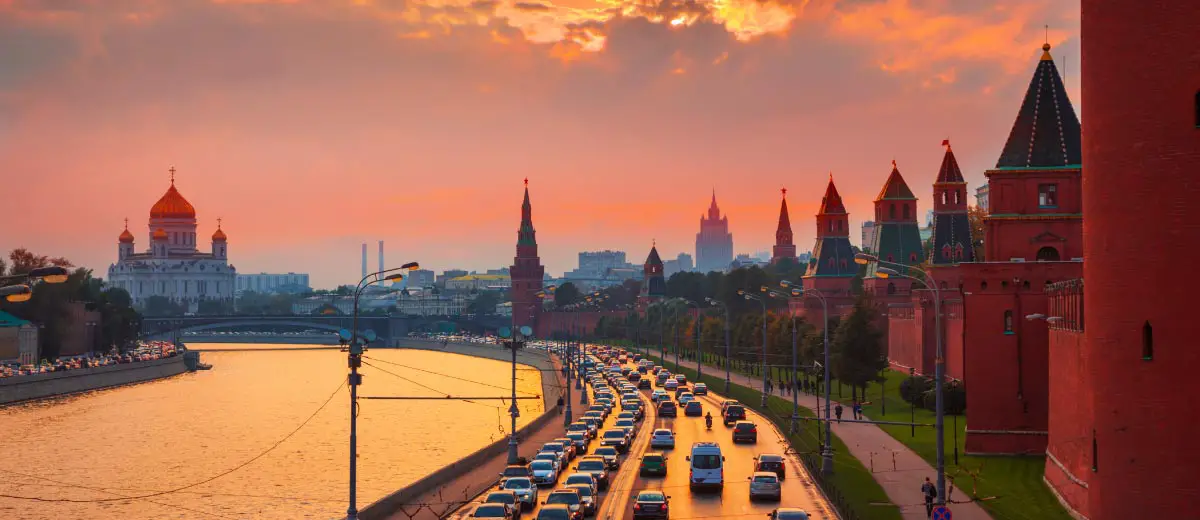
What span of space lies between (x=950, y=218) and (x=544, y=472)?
5847 cm

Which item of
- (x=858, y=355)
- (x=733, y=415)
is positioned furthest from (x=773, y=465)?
(x=858, y=355)

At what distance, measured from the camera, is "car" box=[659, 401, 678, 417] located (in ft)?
254

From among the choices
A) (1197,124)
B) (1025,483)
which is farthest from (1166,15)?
(1025,483)

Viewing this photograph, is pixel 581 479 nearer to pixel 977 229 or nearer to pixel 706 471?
pixel 706 471

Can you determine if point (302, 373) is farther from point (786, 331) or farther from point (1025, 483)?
point (1025, 483)

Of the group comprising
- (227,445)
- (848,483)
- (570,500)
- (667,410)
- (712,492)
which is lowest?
(227,445)

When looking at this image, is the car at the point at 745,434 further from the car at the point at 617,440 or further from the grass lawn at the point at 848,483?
the car at the point at 617,440

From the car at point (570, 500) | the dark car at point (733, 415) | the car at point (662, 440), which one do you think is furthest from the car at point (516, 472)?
the dark car at point (733, 415)

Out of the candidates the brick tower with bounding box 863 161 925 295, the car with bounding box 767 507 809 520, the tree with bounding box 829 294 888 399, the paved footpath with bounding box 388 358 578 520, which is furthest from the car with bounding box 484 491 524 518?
the brick tower with bounding box 863 161 925 295

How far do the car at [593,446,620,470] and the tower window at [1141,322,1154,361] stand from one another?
21.8 m

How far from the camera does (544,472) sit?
48281 millimetres

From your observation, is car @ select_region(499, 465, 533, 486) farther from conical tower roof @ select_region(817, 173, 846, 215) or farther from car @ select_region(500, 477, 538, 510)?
conical tower roof @ select_region(817, 173, 846, 215)

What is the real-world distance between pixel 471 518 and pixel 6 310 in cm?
11917

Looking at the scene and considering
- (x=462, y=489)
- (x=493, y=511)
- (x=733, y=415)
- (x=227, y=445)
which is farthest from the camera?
(x=227, y=445)
